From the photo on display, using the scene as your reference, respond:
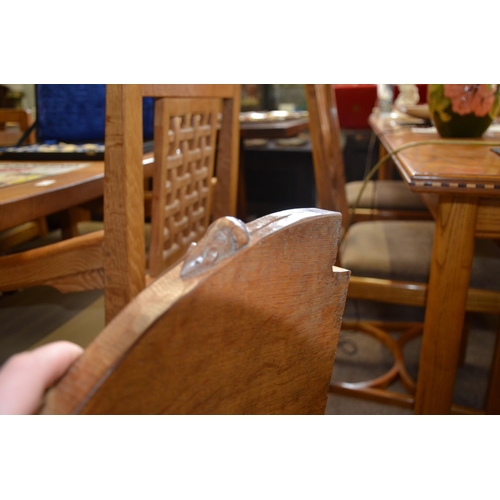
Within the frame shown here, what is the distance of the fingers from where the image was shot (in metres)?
0.19

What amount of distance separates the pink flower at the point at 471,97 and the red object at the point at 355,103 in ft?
5.26

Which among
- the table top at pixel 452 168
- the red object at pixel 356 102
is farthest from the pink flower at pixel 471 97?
the red object at pixel 356 102

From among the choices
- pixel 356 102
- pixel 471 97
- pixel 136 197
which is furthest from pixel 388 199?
pixel 356 102

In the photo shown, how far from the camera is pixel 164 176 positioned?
92cm

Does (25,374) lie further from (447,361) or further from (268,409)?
(447,361)

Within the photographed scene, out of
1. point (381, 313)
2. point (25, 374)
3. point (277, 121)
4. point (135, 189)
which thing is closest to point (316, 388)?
point (25, 374)

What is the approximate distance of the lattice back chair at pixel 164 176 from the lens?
2.48 ft

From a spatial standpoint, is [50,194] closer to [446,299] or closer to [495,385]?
[446,299]

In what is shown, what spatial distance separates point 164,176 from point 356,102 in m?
2.29

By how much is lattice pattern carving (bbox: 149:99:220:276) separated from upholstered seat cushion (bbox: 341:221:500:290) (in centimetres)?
39

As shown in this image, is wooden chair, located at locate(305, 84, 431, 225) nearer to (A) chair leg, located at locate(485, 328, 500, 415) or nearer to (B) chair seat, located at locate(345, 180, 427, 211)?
(B) chair seat, located at locate(345, 180, 427, 211)

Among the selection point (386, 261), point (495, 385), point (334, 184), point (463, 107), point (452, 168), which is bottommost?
point (495, 385)

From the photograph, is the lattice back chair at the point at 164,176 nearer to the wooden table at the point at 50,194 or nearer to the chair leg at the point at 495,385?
the wooden table at the point at 50,194
